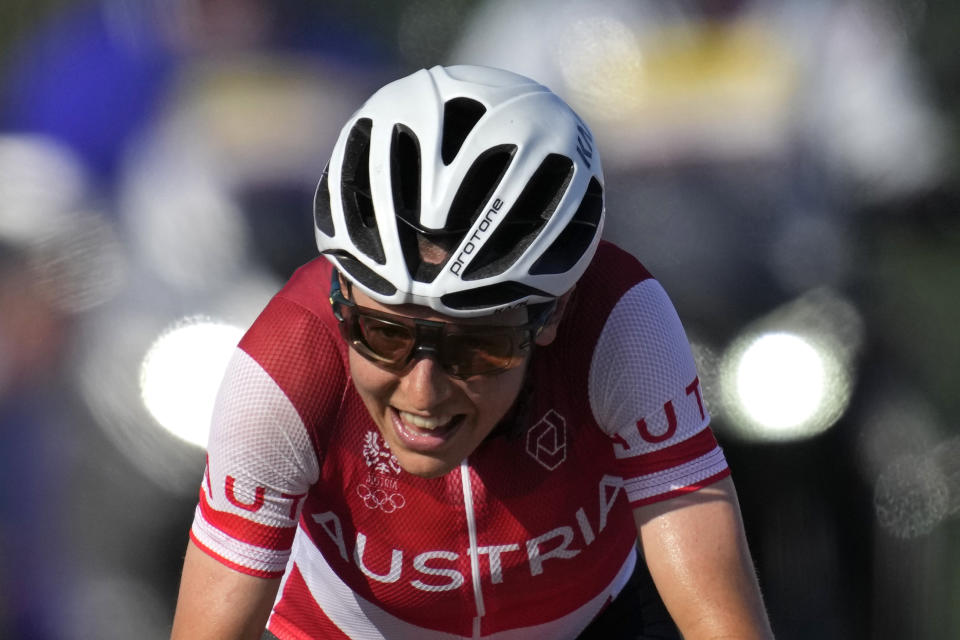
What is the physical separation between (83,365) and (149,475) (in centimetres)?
49

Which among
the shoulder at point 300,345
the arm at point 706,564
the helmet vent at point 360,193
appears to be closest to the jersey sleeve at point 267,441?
the shoulder at point 300,345

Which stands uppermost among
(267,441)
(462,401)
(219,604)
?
(462,401)

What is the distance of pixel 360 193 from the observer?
1.87 m

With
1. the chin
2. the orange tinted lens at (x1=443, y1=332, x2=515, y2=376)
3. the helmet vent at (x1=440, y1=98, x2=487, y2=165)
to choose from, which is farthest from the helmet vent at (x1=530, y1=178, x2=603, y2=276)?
the chin

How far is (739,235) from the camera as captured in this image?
167 inches

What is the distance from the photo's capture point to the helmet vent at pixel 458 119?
6.12 ft

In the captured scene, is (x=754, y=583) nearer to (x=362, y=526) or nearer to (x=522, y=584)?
(x=522, y=584)

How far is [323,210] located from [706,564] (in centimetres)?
89

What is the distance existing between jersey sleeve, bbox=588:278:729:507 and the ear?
0.10 meters

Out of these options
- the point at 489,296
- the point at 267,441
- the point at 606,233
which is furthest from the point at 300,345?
the point at 606,233

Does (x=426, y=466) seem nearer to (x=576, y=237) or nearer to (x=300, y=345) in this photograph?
(x=300, y=345)

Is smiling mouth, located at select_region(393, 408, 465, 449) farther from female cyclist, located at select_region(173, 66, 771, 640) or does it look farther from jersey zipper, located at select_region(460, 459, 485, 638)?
jersey zipper, located at select_region(460, 459, 485, 638)

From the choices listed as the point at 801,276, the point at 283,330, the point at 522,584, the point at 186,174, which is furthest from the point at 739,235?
the point at 283,330

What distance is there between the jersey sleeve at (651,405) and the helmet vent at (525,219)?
0.84 feet
